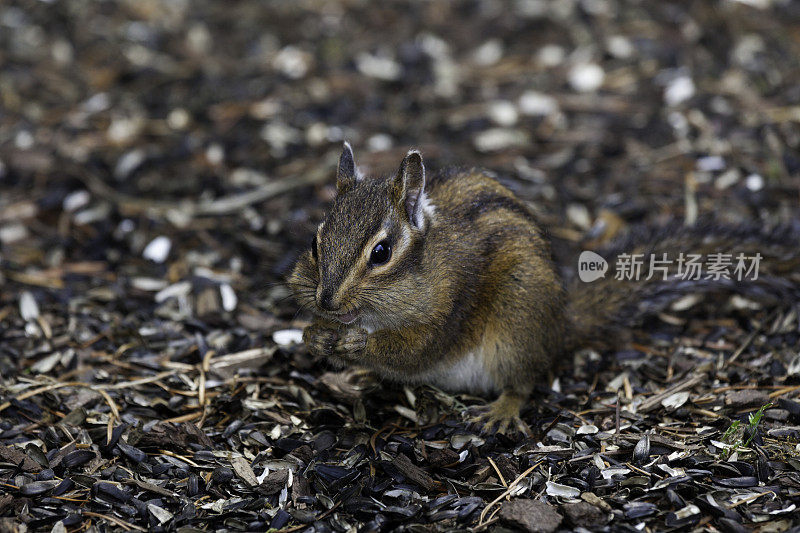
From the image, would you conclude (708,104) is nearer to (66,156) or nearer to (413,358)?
(413,358)

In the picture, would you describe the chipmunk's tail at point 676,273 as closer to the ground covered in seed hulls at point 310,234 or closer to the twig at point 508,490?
the ground covered in seed hulls at point 310,234

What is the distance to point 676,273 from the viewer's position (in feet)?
14.7

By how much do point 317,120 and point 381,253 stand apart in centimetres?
328

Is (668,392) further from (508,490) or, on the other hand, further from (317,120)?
(317,120)

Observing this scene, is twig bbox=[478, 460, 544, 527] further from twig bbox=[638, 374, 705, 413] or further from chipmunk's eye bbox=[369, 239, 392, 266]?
chipmunk's eye bbox=[369, 239, 392, 266]

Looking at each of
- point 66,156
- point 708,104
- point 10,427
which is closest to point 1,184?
point 66,156

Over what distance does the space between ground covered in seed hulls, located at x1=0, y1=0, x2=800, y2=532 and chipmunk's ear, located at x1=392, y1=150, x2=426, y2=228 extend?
2.69 ft

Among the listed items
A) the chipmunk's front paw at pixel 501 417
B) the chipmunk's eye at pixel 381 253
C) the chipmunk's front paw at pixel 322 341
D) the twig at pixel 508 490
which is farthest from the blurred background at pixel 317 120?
the twig at pixel 508 490

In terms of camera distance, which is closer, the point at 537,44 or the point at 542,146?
the point at 542,146

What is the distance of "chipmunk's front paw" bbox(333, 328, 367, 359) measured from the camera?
12.5 ft

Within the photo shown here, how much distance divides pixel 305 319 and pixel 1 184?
9.31ft

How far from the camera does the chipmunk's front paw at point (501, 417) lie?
399 centimetres

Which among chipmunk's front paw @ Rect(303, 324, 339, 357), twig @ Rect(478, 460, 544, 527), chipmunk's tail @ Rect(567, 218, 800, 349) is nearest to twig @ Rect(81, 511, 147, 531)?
chipmunk's front paw @ Rect(303, 324, 339, 357)

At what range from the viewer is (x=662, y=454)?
3693 mm
